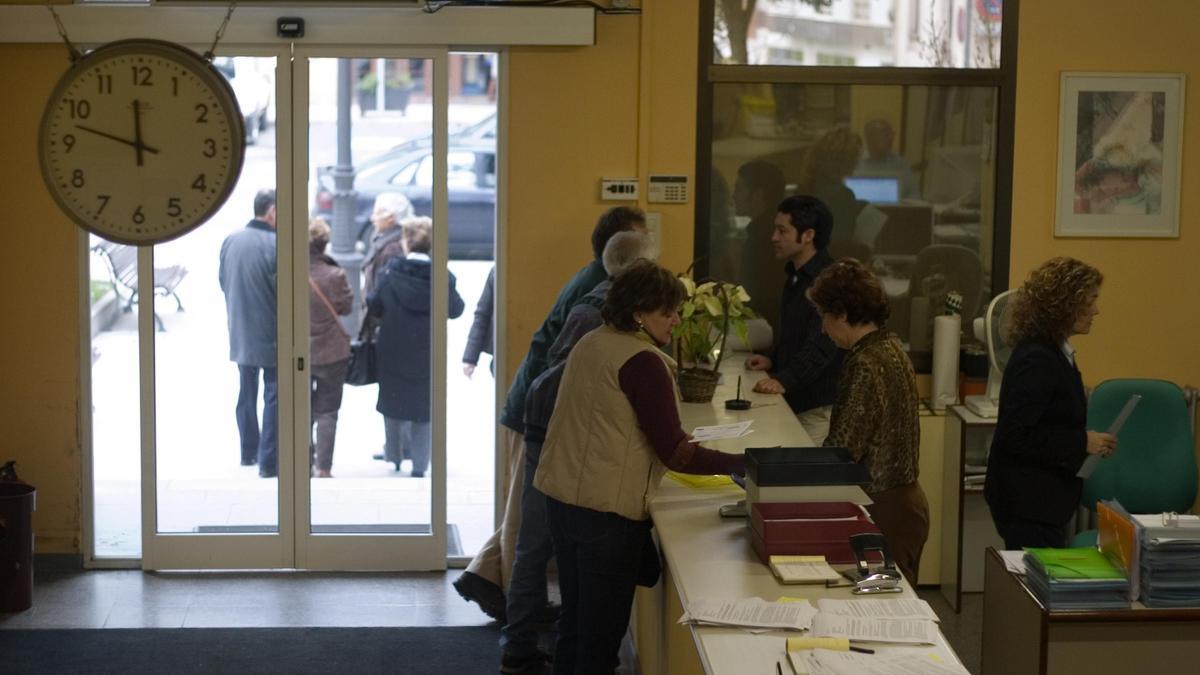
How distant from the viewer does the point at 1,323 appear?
21.1 ft

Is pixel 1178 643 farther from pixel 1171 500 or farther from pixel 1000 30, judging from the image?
pixel 1000 30

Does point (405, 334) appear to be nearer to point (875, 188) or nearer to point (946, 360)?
point (875, 188)

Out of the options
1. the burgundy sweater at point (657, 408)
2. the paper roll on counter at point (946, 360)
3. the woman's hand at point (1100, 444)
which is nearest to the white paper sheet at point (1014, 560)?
the woman's hand at point (1100, 444)

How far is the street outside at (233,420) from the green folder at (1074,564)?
309 cm

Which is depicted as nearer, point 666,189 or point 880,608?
point 880,608

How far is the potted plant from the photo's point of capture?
5254mm

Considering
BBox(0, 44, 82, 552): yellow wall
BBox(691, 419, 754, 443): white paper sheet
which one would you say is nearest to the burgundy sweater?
BBox(691, 419, 754, 443): white paper sheet

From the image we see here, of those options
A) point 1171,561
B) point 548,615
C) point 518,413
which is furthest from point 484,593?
point 1171,561

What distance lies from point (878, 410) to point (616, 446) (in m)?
0.76

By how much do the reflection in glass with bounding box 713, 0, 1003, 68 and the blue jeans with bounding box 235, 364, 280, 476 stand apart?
2426mm

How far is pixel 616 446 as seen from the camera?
4.13 meters

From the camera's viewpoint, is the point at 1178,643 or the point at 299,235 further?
the point at 299,235

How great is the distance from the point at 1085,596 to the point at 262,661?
2983 millimetres

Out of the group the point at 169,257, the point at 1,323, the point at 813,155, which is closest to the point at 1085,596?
the point at 813,155
